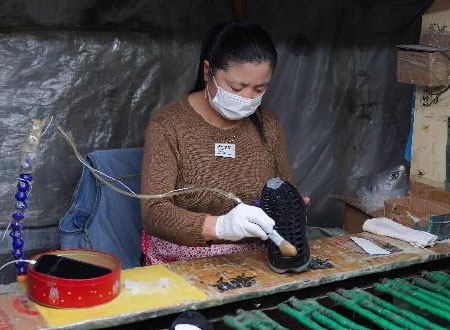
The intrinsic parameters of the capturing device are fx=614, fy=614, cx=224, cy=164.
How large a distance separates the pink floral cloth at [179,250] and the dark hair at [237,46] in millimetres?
666

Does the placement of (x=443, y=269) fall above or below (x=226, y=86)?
below

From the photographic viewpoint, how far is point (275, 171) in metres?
2.58

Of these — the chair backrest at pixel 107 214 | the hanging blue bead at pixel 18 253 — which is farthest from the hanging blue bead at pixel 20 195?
the chair backrest at pixel 107 214

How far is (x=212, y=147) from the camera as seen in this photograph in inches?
94.0

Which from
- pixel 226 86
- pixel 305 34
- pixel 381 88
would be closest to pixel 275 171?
pixel 226 86

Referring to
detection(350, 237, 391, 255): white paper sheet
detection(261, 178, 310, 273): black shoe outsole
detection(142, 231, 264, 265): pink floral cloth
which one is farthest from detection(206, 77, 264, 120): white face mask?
detection(350, 237, 391, 255): white paper sheet

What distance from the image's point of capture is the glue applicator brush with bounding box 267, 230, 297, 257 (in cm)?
186

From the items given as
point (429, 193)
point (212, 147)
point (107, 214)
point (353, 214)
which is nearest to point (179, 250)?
point (212, 147)

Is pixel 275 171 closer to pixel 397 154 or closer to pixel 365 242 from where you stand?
pixel 365 242

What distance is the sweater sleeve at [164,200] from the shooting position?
2090 millimetres

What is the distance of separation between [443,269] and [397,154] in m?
1.99

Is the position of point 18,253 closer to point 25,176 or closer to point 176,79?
point 25,176

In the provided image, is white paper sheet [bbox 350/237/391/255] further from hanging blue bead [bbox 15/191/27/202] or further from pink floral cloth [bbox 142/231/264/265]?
hanging blue bead [bbox 15/191/27/202]

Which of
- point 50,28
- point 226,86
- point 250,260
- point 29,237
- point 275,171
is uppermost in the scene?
point 50,28
